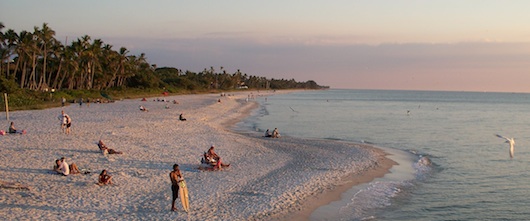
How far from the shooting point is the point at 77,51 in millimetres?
71000

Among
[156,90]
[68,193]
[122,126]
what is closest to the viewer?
[68,193]

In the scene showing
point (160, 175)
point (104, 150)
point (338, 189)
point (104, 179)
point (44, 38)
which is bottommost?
Result: point (338, 189)

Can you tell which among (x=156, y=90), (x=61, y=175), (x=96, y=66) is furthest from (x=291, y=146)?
(x=156, y=90)

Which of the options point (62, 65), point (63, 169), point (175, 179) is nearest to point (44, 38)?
point (62, 65)

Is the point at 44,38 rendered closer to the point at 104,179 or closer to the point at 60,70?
the point at 60,70

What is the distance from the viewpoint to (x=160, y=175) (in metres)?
16.3

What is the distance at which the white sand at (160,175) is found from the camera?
12219 mm

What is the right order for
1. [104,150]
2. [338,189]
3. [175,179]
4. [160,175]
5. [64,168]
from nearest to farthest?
[175,179], [64,168], [160,175], [338,189], [104,150]

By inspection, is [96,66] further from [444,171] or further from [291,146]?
[444,171]

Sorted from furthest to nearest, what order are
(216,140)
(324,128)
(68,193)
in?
(324,128) < (216,140) < (68,193)

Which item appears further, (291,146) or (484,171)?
(291,146)

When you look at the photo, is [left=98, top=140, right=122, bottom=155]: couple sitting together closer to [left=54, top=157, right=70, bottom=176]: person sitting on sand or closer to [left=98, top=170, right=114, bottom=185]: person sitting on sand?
[left=54, top=157, right=70, bottom=176]: person sitting on sand

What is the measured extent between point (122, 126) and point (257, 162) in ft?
39.9

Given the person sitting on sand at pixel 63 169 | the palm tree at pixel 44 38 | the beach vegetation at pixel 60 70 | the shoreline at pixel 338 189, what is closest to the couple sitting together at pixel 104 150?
the person sitting on sand at pixel 63 169
